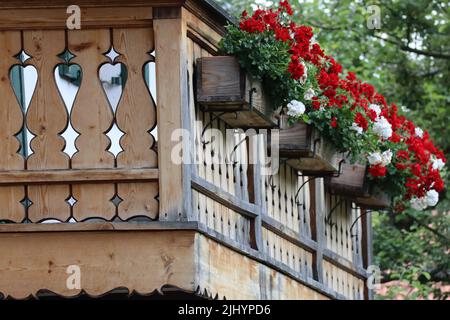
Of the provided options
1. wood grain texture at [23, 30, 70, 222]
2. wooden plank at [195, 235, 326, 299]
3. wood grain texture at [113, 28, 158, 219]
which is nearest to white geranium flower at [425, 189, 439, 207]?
wooden plank at [195, 235, 326, 299]

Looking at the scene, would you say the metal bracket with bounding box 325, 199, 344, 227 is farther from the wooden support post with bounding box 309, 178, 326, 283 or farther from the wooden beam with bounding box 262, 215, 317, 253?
the wooden beam with bounding box 262, 215, 317, 253

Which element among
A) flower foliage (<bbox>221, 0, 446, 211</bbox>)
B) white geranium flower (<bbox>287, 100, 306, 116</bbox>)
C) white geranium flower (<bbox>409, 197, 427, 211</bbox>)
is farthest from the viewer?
white geranium flower (<bbox>409, 197, 427, 211</bbox>)

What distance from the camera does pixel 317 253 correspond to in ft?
46.0

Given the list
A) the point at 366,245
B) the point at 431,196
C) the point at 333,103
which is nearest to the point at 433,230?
the point at 366,245

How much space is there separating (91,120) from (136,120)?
12.0 inches

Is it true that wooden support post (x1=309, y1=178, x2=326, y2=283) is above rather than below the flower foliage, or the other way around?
below

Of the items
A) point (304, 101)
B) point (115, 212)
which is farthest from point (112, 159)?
point (304, 101)

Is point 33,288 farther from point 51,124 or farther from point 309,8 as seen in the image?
point 309,8

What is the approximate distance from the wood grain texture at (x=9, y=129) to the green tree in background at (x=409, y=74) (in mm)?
11261

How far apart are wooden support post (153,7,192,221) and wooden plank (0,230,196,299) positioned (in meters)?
0.21

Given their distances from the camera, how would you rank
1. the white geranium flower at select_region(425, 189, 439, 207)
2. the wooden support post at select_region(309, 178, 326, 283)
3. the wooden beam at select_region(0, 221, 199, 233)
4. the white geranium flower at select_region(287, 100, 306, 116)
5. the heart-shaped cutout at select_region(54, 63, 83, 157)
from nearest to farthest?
the wooden beam at select_region(0, 221, 199, 233) < the white geranium flower at select_region(287, 100, 306, 116) < the heart-shaped cutout at select_region(54, 63, 83, 157) < the wooden support post at select_region(309, 178, 326, 283) < the white geranium flower at select_region(425, 189, 439, 207)

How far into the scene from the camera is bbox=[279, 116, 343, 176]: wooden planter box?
488 inches

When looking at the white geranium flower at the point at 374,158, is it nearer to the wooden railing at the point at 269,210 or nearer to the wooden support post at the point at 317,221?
the wooden railing at the point at 269,210

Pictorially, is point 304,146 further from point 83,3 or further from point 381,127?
point 83,3
